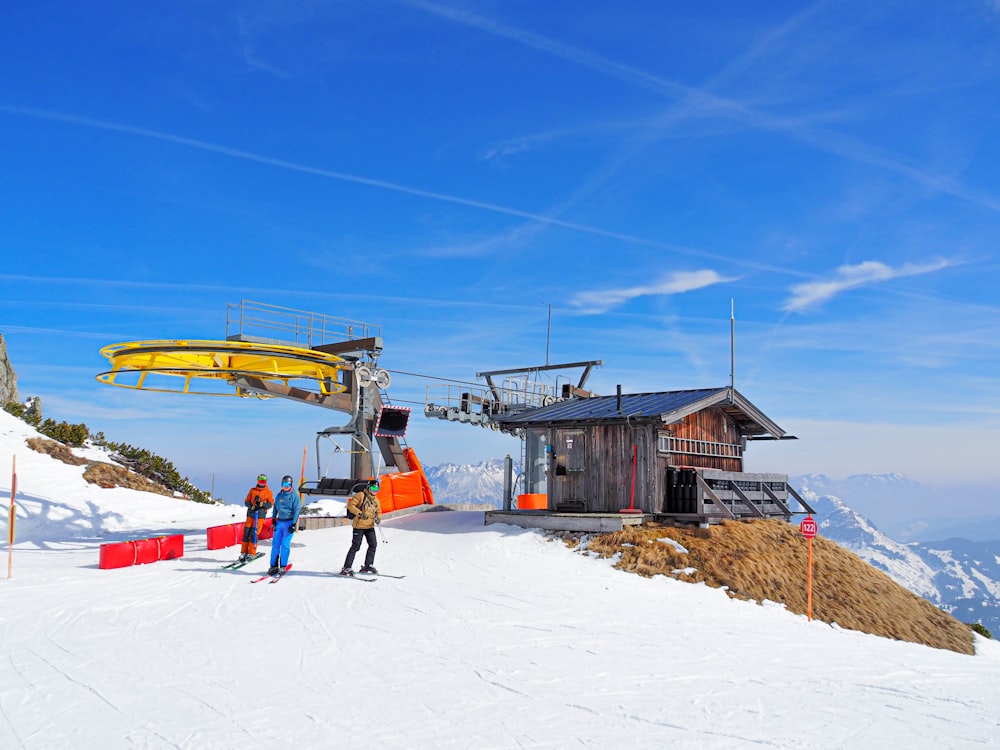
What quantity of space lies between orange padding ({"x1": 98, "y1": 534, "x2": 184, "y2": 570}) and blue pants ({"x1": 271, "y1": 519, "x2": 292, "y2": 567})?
4.22 metres

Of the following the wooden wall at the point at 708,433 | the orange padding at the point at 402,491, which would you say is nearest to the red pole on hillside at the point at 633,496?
the wooden wall at the point at 708,433

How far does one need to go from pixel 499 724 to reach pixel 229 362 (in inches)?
666

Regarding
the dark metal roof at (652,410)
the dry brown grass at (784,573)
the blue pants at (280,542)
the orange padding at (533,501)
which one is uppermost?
the dark metal roof at (652,410)

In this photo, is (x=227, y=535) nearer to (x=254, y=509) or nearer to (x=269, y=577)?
(x=254, y=509)

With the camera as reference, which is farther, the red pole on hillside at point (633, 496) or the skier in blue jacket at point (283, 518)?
the red pole on hillside at point (633, 496)

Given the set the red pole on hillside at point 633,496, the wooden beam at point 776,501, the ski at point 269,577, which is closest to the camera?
the ski at point 269,577

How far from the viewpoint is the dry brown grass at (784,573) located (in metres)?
17.5

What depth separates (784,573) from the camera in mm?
18688

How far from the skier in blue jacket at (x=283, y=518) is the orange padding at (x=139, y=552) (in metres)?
4.07

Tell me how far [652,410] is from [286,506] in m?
10.6

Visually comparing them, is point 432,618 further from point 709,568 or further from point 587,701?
point 709,568

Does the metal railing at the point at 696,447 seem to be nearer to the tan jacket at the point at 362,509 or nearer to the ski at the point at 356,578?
the tan jacket at the point at 362,509

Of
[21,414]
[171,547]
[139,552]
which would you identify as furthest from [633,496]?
[21,414]

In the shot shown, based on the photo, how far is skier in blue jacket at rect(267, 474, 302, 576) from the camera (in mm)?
14984
